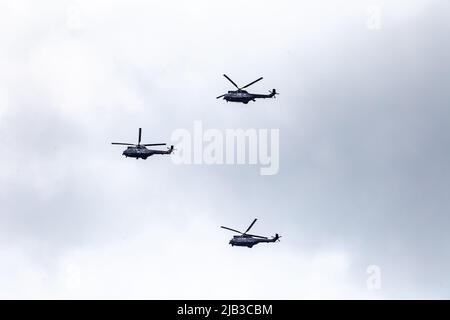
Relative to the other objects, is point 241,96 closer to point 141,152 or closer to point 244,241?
point 141,152

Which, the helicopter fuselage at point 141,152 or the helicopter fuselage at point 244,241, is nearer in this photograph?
the helicopter fuselage at point 141,152

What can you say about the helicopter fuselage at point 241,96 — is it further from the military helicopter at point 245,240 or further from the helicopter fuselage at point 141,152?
the military helicopter at point 245,240

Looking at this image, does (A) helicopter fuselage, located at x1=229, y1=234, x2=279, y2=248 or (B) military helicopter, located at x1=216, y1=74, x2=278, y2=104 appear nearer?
(B) military helicopter, located at x1=216, y1=74, x2=278, y2=104

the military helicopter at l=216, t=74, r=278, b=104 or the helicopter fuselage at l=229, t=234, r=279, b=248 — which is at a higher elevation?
the military helicopter at l=216, t=74, r=278, b=104

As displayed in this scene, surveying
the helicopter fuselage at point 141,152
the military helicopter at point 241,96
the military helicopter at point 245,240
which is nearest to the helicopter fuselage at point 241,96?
the military helicopter at point 241,96

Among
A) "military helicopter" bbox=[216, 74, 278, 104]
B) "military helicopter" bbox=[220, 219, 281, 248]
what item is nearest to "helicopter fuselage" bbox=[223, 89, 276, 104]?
"military helicopter" bbox=[216, 74, 278, 104]

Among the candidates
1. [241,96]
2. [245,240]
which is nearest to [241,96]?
[241,96]

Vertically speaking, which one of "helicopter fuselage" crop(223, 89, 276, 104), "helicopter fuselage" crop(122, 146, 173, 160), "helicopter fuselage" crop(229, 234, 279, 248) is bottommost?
"helicopter fuselage" crop(229, 234, 279, 248)

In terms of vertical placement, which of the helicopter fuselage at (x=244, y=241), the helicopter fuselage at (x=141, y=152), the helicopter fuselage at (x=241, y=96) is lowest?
the helicopter fuselage at (x=244, y=241)

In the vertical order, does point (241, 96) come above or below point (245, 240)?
above

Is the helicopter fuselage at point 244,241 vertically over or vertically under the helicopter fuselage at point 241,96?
under

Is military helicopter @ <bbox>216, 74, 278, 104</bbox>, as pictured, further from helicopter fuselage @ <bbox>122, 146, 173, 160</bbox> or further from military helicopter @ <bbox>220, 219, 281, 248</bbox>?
military helicopter @ <bbox>220, 219, 281, 248</bbox>
